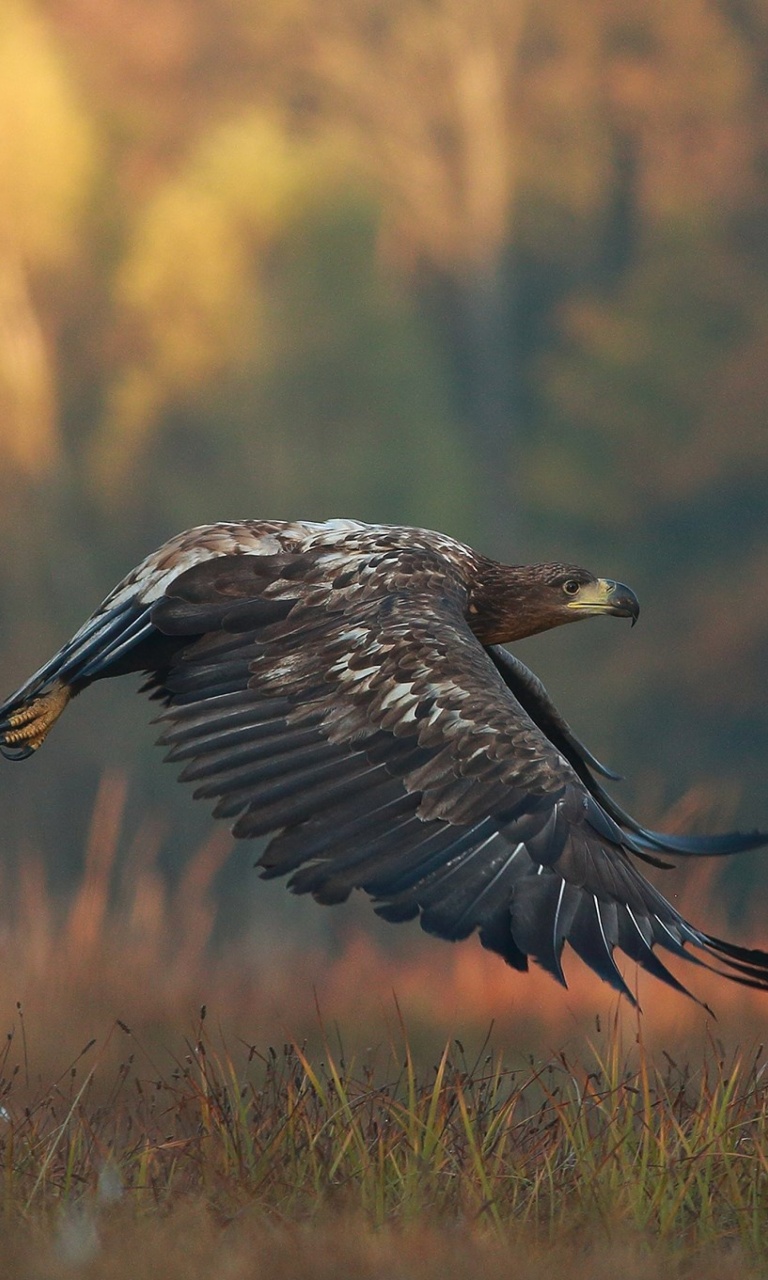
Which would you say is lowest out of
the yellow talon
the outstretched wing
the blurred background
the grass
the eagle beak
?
the grass

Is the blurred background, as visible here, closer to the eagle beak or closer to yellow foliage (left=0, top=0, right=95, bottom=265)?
yellow foliage (left=0, top=0, right=95, bottom=265)

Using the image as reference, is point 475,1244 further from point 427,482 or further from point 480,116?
point 480,116

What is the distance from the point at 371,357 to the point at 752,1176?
18103mm

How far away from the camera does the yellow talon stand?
216 inches

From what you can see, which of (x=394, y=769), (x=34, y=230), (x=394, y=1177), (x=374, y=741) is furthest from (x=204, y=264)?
(x=394, y=1177)

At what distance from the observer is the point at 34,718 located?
216 inches

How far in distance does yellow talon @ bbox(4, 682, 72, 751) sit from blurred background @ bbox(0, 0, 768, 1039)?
45.7ft

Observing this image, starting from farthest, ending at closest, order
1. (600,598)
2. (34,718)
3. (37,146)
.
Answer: (37,146), (600,598), (34,718)

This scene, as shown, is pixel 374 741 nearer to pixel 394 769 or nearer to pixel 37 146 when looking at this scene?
pixel 394 769

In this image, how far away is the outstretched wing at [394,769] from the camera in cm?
416

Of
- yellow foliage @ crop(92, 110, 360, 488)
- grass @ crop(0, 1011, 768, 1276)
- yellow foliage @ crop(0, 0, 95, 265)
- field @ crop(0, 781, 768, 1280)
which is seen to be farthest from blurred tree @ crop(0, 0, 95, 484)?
grass @ crop(0, 1011, 768, 1276)

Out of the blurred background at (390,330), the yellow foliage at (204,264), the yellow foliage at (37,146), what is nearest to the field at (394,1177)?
the blurred background at (390,330)

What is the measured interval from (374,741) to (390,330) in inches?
694

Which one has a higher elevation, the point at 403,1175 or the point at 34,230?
the point at 34,230
